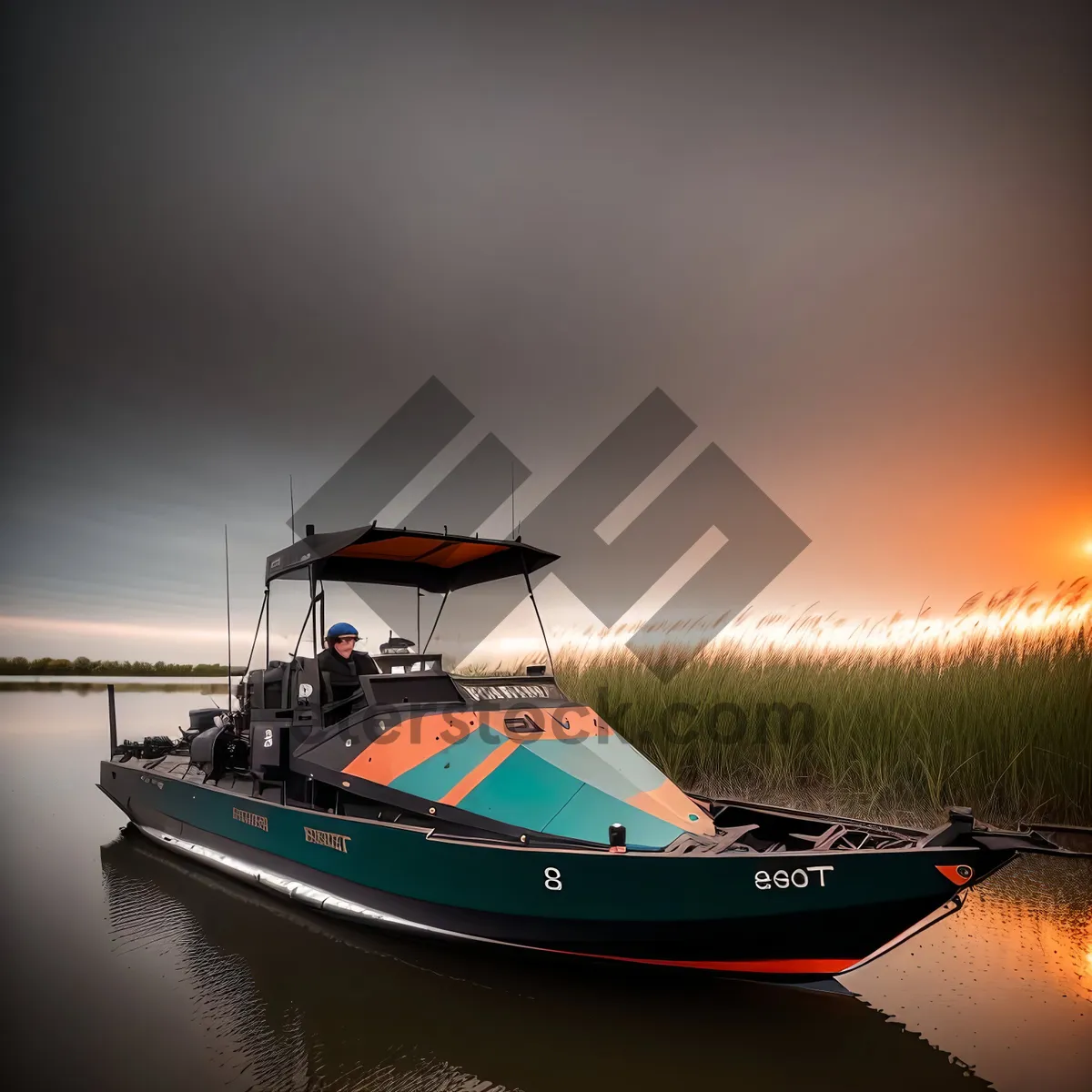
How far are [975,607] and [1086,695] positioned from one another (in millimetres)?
1760

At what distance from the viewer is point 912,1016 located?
11.2ft

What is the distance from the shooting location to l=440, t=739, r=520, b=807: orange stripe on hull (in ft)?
14.2

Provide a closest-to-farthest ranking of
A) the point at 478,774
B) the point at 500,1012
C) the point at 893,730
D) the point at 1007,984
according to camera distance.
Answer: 1. the point at 500,1012
2. the point at 1007,984
3. the point at 478,774
4. the point at 893,730

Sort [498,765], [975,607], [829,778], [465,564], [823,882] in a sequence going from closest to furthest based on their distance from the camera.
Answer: [823,882], [498,765], [829,778], [465,564], [975,607]

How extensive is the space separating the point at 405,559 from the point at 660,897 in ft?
13.1

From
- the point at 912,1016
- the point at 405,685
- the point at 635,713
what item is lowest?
the point at 912,1016

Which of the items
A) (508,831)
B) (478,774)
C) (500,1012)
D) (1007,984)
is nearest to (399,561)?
(478,774)

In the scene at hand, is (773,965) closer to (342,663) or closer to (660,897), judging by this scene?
(660,897)

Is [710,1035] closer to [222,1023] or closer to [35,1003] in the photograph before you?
[222,1023]

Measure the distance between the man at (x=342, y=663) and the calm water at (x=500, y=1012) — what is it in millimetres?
1616

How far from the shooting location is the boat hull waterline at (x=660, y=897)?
3141 millimetres

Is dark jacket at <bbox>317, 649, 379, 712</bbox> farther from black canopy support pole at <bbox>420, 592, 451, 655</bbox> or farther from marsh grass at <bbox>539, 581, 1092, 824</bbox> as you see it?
marsh grass at <bbox>539, 581, 1092, 824</bbox>

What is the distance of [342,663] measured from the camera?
5.62 m

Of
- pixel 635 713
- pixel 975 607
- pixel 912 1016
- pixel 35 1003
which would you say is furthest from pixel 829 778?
pixel 35 1003
